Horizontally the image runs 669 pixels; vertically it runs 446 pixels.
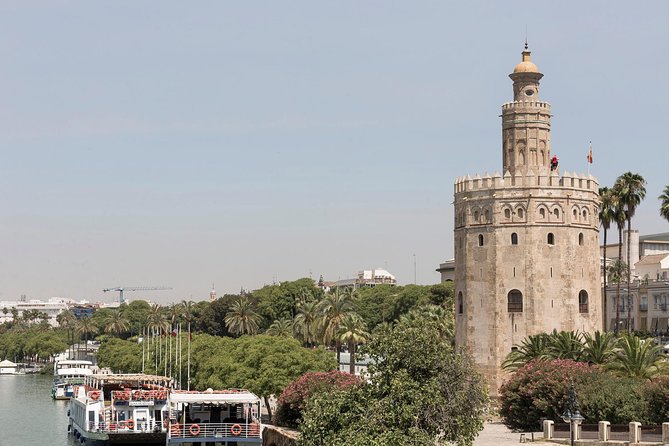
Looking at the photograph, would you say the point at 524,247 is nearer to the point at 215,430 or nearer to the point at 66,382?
the point at 215,430

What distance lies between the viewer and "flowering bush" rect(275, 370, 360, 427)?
59.8m

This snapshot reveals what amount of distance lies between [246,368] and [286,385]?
11.6ft

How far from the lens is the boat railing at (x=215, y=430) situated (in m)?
57.7

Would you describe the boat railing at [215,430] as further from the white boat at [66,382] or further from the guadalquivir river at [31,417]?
the white boat at [66,382]

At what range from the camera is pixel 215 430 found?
5825 centimetres

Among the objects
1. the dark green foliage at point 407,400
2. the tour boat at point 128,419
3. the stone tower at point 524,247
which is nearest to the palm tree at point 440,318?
the stone tower at point 524,247

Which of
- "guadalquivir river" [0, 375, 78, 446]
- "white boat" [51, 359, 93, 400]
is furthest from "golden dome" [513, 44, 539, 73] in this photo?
"white boat" [51, 359, 93, 400]

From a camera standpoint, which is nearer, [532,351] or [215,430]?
[215,430]

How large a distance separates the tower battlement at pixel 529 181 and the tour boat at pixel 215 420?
60.9 feet

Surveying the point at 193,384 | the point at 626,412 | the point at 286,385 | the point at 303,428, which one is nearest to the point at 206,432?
the point at 286,385

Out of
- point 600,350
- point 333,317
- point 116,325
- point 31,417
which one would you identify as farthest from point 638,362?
point 116,325

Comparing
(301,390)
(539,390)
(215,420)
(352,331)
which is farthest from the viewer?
(352,331)

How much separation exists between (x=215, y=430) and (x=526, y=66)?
91.3 feet

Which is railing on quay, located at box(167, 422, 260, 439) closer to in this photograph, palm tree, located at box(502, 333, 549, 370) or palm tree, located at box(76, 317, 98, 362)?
palm tree, located at box(502, 333, 549, 370)
